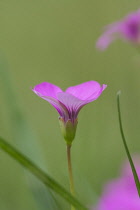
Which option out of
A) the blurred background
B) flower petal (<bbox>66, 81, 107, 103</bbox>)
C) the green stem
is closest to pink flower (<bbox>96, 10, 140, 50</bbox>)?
the blurred background

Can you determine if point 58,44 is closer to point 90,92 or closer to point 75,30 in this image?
point 75,30

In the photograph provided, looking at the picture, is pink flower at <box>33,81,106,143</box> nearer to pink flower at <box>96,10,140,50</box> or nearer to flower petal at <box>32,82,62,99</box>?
flower petal at <box>32,82,62,99</box>

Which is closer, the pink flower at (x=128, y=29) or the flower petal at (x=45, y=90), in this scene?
the flower petal at (x=45, y=90)

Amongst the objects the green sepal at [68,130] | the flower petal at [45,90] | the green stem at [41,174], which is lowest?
the green sepal at [68,130]

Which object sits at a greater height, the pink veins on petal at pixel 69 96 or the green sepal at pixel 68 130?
the pink veins on petal at pixel 69 96

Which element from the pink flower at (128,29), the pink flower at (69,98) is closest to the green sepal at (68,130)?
the pink flower at (69,98)

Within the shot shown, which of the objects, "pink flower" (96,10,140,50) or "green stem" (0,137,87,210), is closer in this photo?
"green stem" (0,137,87,210)

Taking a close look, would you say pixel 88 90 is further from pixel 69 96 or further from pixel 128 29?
pixel 128 29

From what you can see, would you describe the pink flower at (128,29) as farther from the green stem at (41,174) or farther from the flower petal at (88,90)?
the green stem at (41,174)
